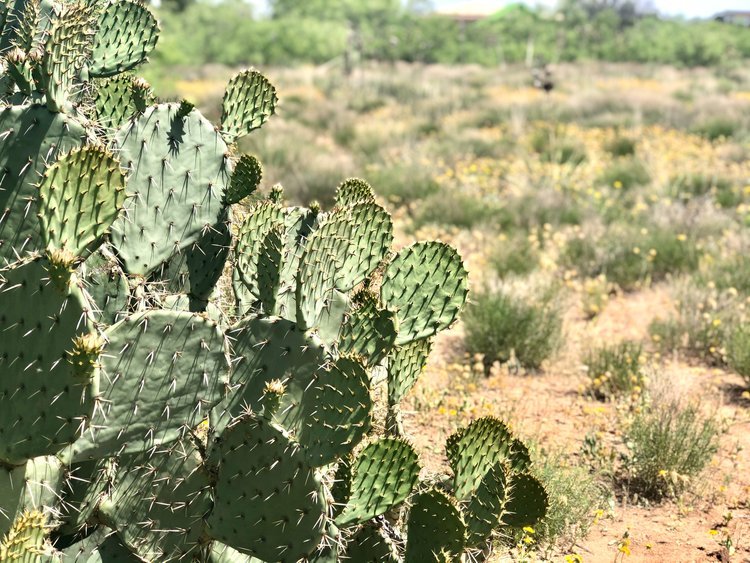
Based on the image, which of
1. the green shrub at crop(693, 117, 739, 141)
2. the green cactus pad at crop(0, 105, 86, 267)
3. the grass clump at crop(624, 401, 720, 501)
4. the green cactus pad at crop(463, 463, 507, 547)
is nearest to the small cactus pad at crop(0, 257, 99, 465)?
the green cactus pad at crop(0, 105, 86, 267)

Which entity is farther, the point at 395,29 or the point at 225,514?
the point at 395,29

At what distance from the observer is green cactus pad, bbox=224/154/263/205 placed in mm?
3252

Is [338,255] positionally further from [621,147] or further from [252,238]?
[621,147]

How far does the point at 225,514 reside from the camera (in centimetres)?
282

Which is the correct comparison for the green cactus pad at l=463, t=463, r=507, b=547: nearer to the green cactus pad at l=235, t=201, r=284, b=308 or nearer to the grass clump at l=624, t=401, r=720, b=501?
the green cactus pad at l=235, t=201, r=284, b=308

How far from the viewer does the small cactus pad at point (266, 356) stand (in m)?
2.88

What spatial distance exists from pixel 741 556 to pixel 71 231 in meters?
2.99

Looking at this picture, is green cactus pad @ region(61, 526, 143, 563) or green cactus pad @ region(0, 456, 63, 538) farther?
green cactus pad @ region(61, 526, 143, 563)

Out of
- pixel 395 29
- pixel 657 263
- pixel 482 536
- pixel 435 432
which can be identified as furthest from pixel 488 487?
pixel 395 29

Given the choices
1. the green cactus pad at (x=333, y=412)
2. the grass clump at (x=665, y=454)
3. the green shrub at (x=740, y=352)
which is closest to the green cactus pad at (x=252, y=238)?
the green cactus pad at (x=333, y=412)

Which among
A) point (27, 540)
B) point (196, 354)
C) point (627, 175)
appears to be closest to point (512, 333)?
point (196, 354)

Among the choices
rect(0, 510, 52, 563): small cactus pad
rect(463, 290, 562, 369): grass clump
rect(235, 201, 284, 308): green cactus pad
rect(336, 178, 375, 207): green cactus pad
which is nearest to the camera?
rect(0, 510, 52, 563): small cactus pad

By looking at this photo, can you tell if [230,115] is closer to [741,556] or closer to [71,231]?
[71,231]

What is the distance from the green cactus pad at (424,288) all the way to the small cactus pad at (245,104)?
0.78 meters
